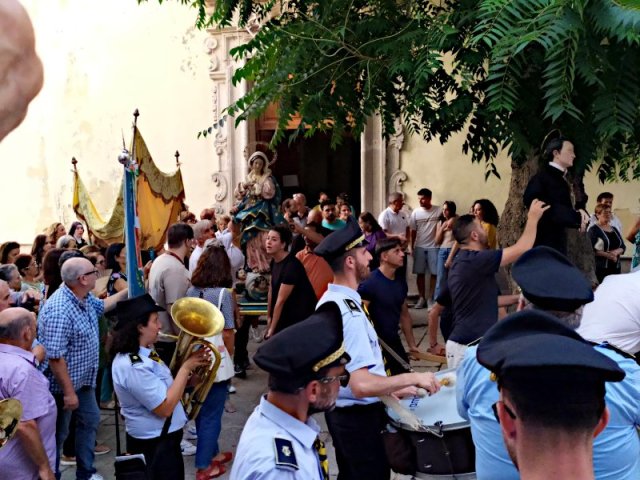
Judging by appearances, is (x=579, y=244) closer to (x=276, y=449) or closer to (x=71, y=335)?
(x=71, y=335)

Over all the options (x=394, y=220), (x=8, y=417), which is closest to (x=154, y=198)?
(x=394, y=220)

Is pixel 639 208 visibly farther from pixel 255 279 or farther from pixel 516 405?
pixel 516 405

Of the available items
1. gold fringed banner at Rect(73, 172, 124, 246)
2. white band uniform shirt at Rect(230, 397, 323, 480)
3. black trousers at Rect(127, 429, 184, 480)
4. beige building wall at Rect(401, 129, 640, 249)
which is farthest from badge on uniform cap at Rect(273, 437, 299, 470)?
beige building wall at Rect(401, 129, 640, 249)

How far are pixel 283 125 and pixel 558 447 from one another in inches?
227

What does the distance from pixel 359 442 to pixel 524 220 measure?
3457 mm

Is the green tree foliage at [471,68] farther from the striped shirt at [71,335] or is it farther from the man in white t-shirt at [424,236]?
the man in white t-shirt at [424,236]

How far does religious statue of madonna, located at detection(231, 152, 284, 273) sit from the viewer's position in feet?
33.9

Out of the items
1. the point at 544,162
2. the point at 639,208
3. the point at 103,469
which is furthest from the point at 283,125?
the point at 639,208

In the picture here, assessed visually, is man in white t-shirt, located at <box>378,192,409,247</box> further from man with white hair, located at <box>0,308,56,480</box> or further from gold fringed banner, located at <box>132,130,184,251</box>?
man with white hair, located at <box>0,308,56,480</box>

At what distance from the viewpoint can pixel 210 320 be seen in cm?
521

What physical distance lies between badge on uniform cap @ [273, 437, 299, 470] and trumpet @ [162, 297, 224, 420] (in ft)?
7.53

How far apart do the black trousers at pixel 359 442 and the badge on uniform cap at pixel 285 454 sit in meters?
1.68

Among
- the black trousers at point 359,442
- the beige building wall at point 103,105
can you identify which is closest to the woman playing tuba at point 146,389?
the black trousers at point 359,442

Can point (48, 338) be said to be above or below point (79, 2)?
below
